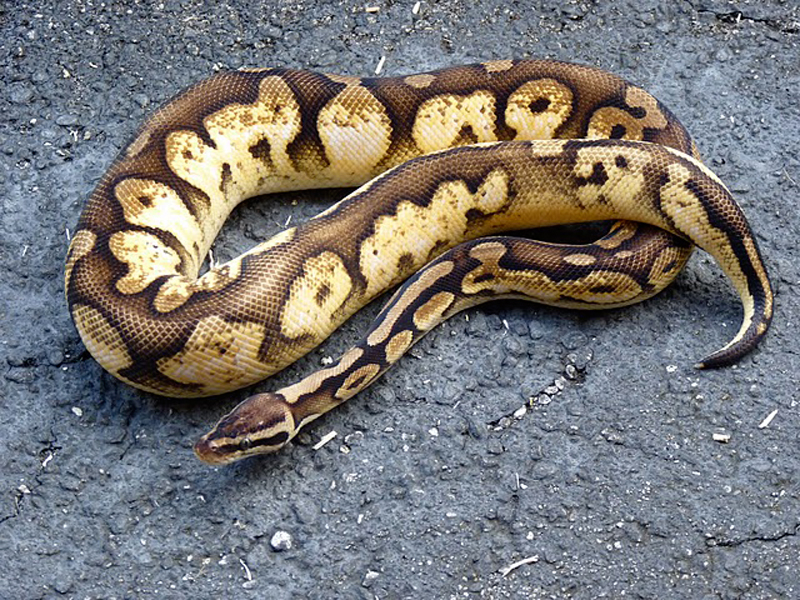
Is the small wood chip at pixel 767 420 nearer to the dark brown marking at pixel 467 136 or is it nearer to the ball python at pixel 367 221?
the ball python at pixel 367 221

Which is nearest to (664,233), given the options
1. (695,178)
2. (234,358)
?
(695,178)

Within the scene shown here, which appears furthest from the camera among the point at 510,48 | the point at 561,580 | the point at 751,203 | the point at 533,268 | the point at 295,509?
the point at 510,48

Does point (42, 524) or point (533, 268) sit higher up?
point (533, 268)

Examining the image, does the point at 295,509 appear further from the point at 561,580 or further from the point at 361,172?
the point at 361,172

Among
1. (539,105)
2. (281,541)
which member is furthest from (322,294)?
(539,105)

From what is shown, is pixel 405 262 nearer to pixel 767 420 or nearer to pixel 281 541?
pixel 281 541

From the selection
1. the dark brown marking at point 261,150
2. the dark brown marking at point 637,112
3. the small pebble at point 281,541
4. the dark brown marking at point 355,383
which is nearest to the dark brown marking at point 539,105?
the dark brown marking at point 637,112
